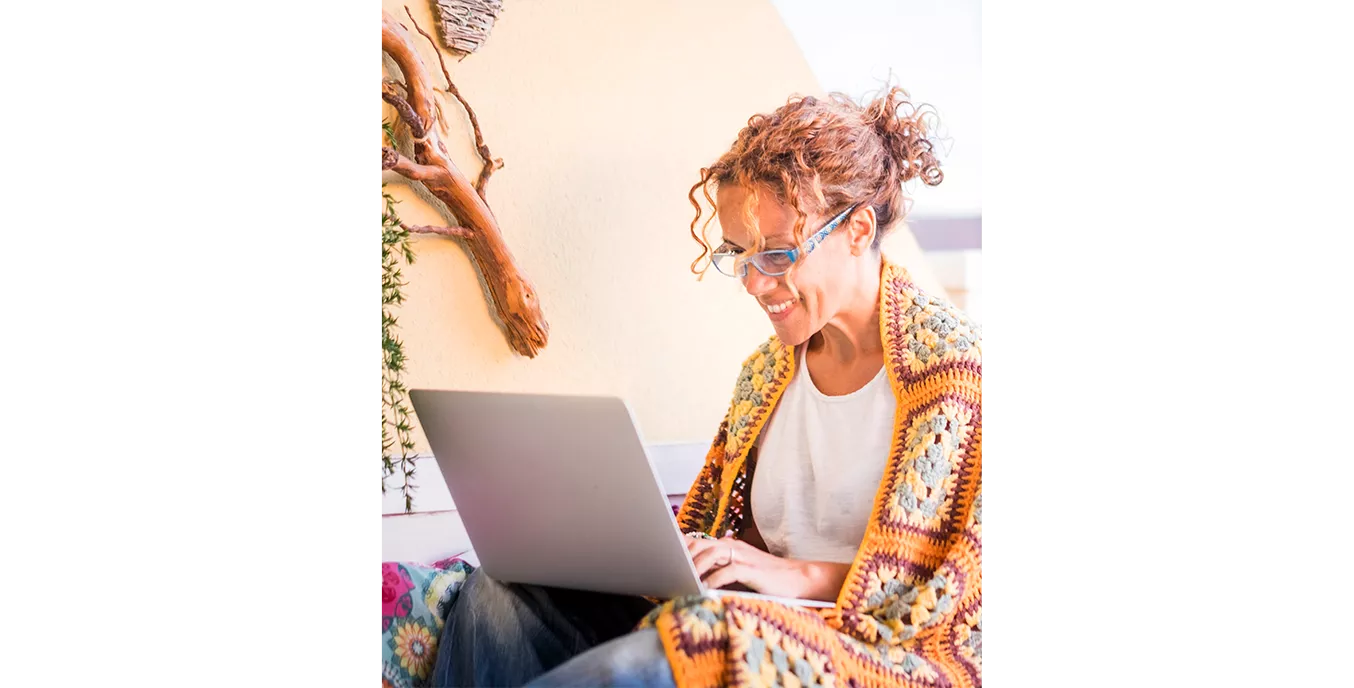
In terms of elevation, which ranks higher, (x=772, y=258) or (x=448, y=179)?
(x=448, y=179)

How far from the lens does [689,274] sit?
7.98 ft

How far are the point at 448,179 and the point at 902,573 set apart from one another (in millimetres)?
1196

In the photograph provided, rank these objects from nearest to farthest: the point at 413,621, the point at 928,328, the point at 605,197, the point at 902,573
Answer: the point at 902,573
the point at 928,328
the point at 413,621
the point at 605,197

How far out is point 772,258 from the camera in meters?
2.33

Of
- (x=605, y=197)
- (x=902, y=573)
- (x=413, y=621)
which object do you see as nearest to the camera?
(x=902, y=573)

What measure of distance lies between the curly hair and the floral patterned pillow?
2.99 feet

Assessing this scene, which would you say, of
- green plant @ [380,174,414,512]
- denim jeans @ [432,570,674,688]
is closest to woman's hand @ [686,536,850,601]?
denim jeans @ [432,570,674,688]

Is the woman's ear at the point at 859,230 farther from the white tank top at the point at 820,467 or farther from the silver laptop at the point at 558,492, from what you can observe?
the silver laptop at the point at 558,492

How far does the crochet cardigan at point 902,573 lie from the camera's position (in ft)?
6.43

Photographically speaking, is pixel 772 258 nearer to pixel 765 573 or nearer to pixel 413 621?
pixel 765 573

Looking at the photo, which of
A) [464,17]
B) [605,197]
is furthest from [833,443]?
[464,17]
